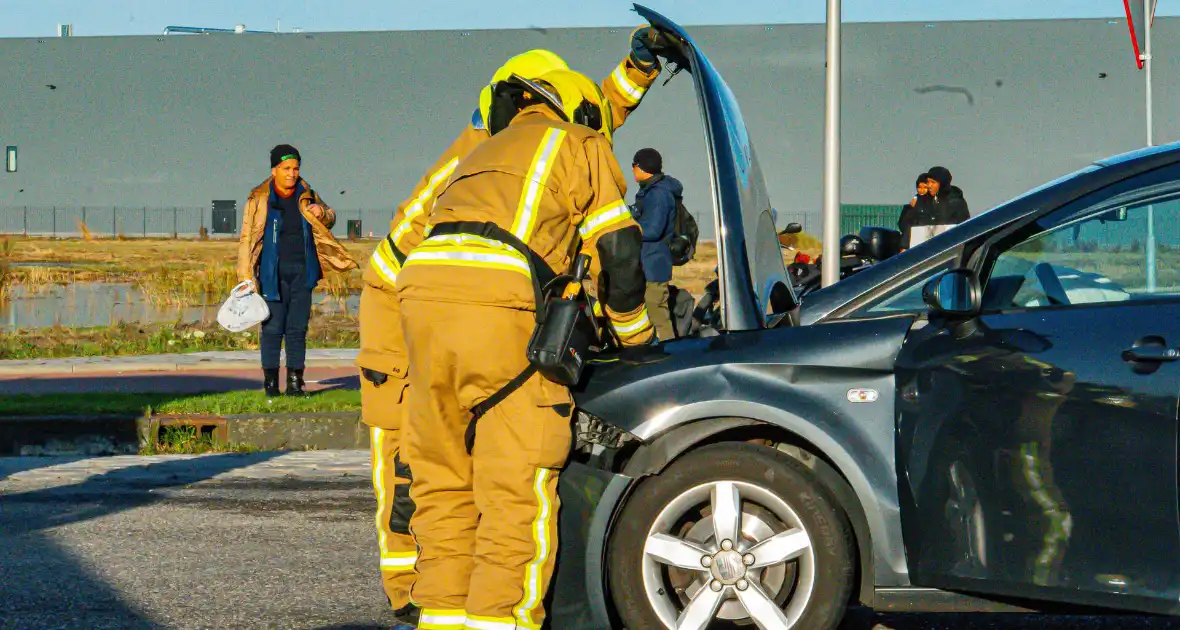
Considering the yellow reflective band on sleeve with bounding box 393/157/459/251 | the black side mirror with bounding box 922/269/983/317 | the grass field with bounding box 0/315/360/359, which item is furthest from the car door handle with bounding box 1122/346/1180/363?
the grass field with bounding box 0/315/360/359

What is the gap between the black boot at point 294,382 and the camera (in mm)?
10195

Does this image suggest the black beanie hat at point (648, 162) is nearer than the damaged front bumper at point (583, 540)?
No

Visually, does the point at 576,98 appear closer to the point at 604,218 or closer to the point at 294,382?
the point at 604,218

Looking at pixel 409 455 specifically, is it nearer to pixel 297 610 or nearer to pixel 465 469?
pixel 465 469

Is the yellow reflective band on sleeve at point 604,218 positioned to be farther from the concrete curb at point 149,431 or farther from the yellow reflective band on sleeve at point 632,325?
the concrete curb at point 149,431

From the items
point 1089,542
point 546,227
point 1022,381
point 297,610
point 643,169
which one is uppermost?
point 643,169

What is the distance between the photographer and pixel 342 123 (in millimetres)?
47219

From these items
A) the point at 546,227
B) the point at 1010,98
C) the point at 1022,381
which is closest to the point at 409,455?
the point at 546,227

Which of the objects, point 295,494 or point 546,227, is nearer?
point 546,227

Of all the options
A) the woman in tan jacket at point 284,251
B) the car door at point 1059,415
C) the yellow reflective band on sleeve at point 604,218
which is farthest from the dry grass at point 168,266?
the yellow reflective band on sleeve at point 604,218

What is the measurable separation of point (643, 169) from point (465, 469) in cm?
664

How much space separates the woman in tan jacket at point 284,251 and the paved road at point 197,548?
1.55m

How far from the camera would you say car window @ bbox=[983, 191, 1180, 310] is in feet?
13.8

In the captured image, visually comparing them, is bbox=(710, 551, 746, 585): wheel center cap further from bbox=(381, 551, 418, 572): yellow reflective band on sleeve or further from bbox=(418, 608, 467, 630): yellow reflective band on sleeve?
bbox=(381, 551, 418, 572): yellow reflective band on sleeve
